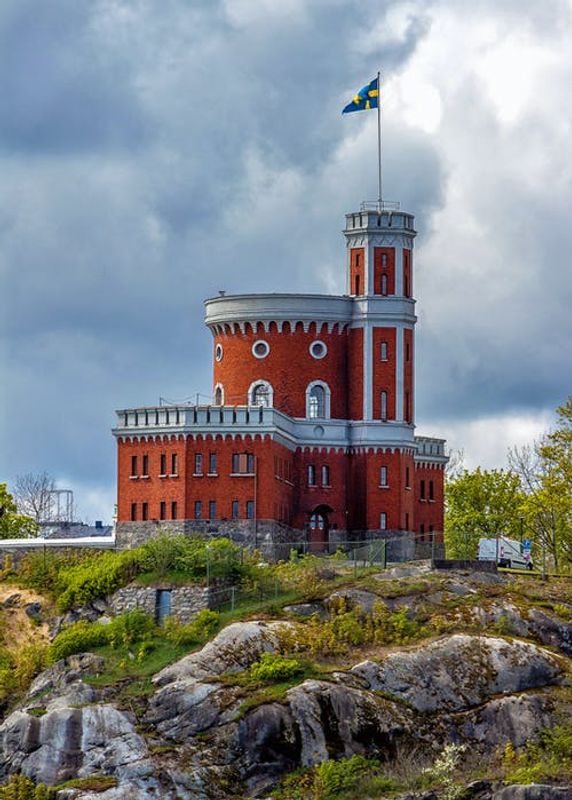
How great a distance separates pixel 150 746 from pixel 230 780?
12.7ft

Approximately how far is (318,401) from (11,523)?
71.7 feet

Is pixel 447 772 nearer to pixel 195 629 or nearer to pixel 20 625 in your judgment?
pixel 195 629

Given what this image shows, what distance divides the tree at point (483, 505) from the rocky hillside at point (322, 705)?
37.8 meters

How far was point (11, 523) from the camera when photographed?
152m

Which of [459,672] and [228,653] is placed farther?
[228,653]

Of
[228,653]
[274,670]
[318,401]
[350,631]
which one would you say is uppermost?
[318,401]

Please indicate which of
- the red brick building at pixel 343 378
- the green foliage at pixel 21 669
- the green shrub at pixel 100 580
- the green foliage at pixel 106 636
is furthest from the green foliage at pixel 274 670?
the red brick building at pixel 343 378

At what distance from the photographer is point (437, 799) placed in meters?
108

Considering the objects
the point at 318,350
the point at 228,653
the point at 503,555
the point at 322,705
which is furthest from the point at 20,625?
the point at 503,555

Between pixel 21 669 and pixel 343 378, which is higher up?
pixel 343 378

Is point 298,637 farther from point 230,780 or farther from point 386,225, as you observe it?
point 386,225

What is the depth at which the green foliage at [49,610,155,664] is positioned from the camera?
400ft

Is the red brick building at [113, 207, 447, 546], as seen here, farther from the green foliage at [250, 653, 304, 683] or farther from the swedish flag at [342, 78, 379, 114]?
the green foliage at [250, 653, 304, 683]

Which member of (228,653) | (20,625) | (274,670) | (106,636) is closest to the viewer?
(274,670)
